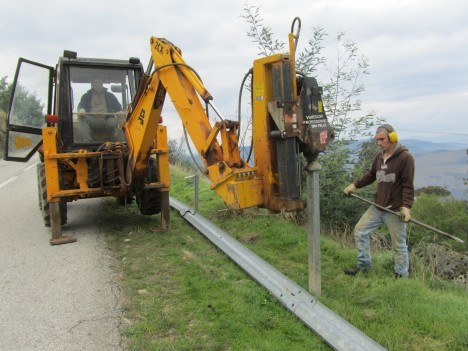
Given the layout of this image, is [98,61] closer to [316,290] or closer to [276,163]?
[276,163]

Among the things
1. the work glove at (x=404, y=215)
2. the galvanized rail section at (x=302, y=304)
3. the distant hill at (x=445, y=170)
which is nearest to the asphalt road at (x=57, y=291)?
the galvanized rail section at (x=302, y=304)

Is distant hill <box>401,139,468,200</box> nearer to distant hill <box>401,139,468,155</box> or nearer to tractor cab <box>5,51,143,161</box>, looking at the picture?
distant hill <box>401,139,468,155</box>

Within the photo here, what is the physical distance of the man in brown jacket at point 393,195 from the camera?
15.5ft

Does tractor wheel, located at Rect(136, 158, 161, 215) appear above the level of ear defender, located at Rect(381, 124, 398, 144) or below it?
below

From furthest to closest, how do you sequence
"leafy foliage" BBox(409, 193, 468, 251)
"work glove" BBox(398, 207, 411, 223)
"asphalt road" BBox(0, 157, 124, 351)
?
"leafy foliage" BBox(409, 193, 468, 251) < "work glove" BBox(398, 207, 411, 223) < "asphalt road" BBox(0, 157, 124, 351)

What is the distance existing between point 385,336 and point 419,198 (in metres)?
11.4

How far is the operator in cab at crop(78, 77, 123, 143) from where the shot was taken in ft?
25.1

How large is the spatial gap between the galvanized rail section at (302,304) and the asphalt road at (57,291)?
148 centimetres

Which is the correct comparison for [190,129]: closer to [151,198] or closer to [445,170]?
[151,198]

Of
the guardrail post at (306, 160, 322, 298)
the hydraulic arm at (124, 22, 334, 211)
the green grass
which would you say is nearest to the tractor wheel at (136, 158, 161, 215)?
the green grass

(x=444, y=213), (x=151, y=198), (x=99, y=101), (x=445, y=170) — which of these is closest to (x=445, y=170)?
(x=445, y=170)

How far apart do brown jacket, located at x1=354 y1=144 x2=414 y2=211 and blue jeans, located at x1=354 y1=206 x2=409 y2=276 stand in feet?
0.46

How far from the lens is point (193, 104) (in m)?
4.89

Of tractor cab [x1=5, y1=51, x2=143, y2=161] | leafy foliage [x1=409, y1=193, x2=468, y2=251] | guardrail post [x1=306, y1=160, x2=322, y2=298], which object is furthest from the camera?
leafy foliage [x1=409, y1=193, x2=468, y2=251]
